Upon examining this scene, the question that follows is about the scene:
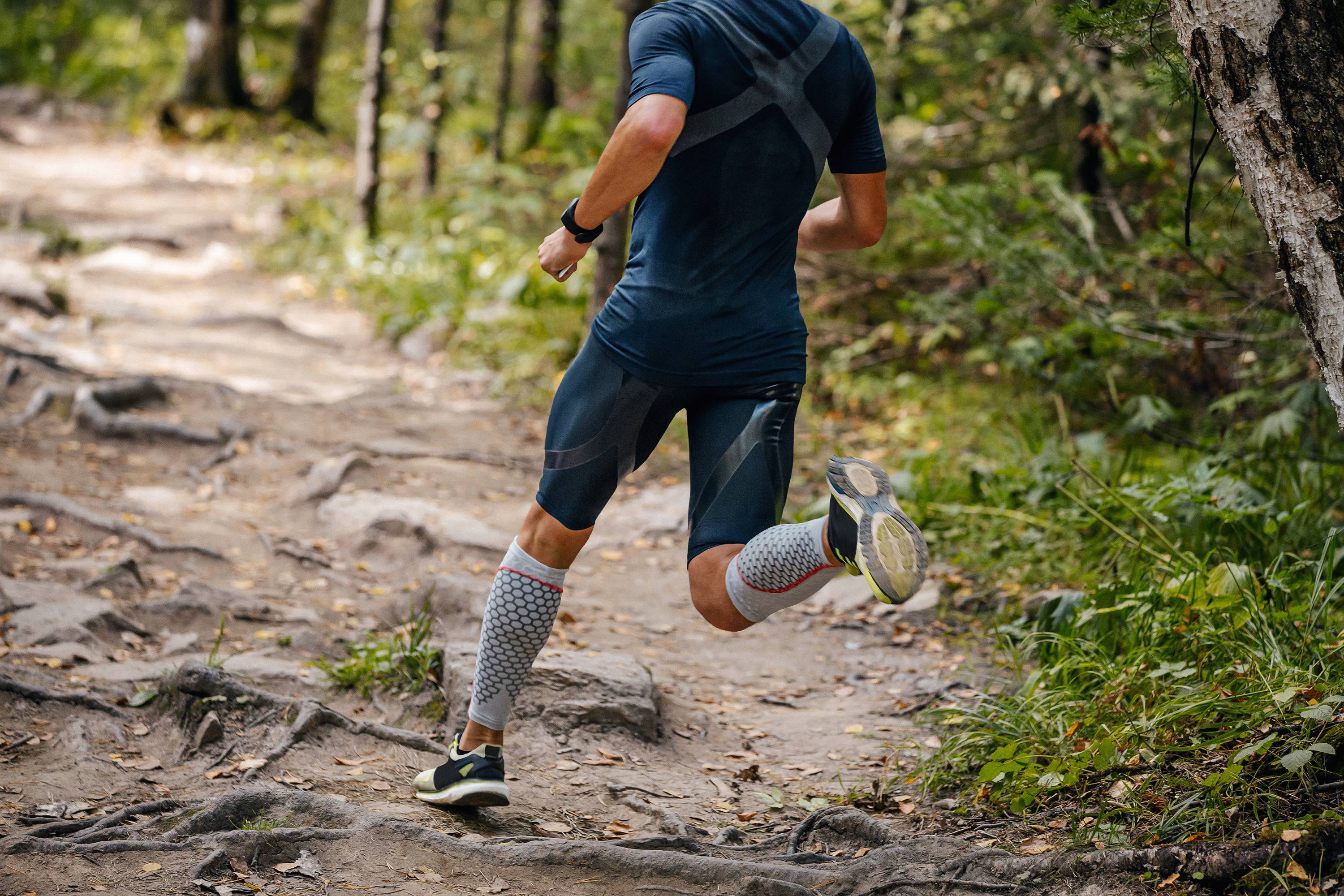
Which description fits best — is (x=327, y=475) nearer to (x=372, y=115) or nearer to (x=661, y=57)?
(x=661, y=57)

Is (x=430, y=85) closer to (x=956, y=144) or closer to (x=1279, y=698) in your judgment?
(x=956, y=144)

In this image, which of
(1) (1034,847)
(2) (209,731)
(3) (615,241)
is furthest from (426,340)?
(1) (1034,847)

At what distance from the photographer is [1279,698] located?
2.44 m

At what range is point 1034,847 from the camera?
8.12 feet

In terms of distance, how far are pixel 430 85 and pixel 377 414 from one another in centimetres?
615

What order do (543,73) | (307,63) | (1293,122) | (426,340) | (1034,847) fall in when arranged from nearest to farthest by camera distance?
(1293,122) < (1034,847) < (426,340) < (543,73) < (307,63)

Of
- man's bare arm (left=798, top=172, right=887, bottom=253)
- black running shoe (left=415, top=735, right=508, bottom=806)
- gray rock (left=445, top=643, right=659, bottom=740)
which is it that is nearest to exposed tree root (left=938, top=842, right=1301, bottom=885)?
black running shoe (left=415, top=735, right=508, bottom=806)

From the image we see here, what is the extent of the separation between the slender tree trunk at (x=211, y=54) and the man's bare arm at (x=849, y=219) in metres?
17.7

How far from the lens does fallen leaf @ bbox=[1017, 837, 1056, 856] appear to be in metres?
2.42

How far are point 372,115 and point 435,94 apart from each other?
847 mm

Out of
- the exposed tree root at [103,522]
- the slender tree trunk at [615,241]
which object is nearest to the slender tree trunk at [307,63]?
the slender tree trunk at [615,241]

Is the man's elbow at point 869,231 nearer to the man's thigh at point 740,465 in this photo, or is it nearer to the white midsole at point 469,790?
the man's thigh at point 740,465

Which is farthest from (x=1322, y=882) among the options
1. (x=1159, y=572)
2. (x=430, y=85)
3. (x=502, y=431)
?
(x=430, y=85)

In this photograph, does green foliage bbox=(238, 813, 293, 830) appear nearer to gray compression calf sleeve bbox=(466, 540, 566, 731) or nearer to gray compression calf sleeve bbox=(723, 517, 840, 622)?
gray compression calf sleeve bbox=(466, 540, 566, 731)
